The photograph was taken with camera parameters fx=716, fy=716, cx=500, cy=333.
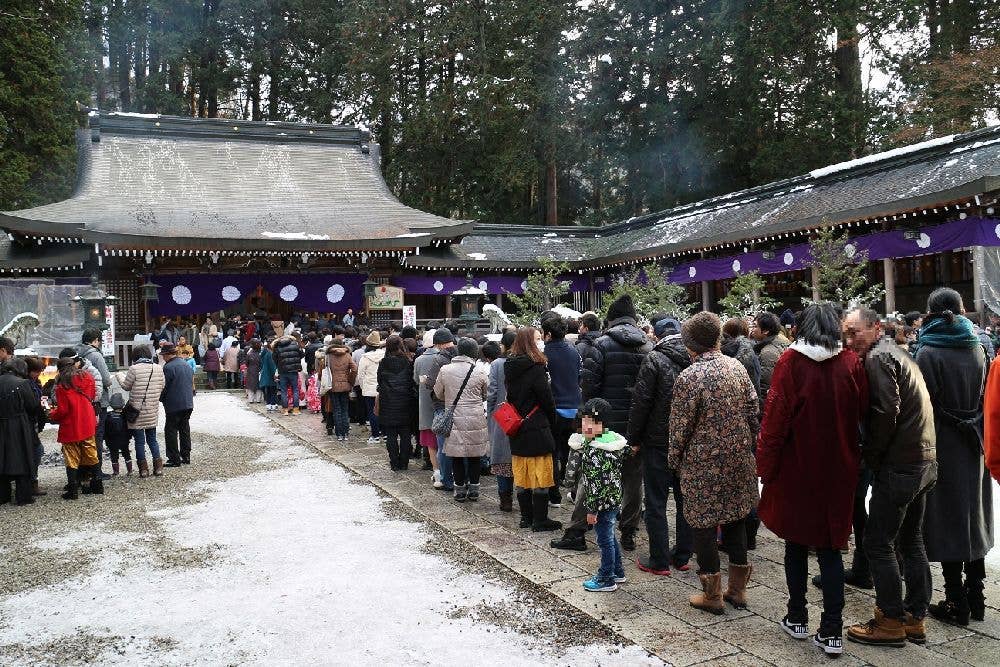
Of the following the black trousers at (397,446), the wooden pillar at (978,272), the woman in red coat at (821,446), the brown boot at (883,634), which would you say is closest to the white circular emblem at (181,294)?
the black trousers at (397,446)

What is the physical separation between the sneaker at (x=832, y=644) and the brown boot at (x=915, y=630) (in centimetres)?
35

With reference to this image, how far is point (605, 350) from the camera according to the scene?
4.55m

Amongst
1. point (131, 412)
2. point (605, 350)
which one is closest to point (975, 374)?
point (605, 350)

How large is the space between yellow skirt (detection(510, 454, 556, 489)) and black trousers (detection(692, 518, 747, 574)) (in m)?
1.38

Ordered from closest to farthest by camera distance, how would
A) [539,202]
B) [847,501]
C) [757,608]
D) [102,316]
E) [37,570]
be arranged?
[847,501], [757,608], [37,570], [102,316], [539,202]

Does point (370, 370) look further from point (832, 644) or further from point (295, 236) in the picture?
point (295, 236)

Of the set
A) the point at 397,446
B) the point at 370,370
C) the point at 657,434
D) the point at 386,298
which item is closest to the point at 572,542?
the point at 657,434

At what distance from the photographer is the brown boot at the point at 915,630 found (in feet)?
10.5

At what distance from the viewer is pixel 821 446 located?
3086mm

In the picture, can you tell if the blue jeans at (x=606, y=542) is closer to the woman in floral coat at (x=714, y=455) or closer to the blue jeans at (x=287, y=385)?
the woman in floral coat at (x=714, y=455)

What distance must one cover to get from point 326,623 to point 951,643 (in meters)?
2.89

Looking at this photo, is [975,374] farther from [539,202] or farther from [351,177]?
[539,202]

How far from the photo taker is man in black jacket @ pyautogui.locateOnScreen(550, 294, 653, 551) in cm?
451

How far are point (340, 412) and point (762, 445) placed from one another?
6613mm
